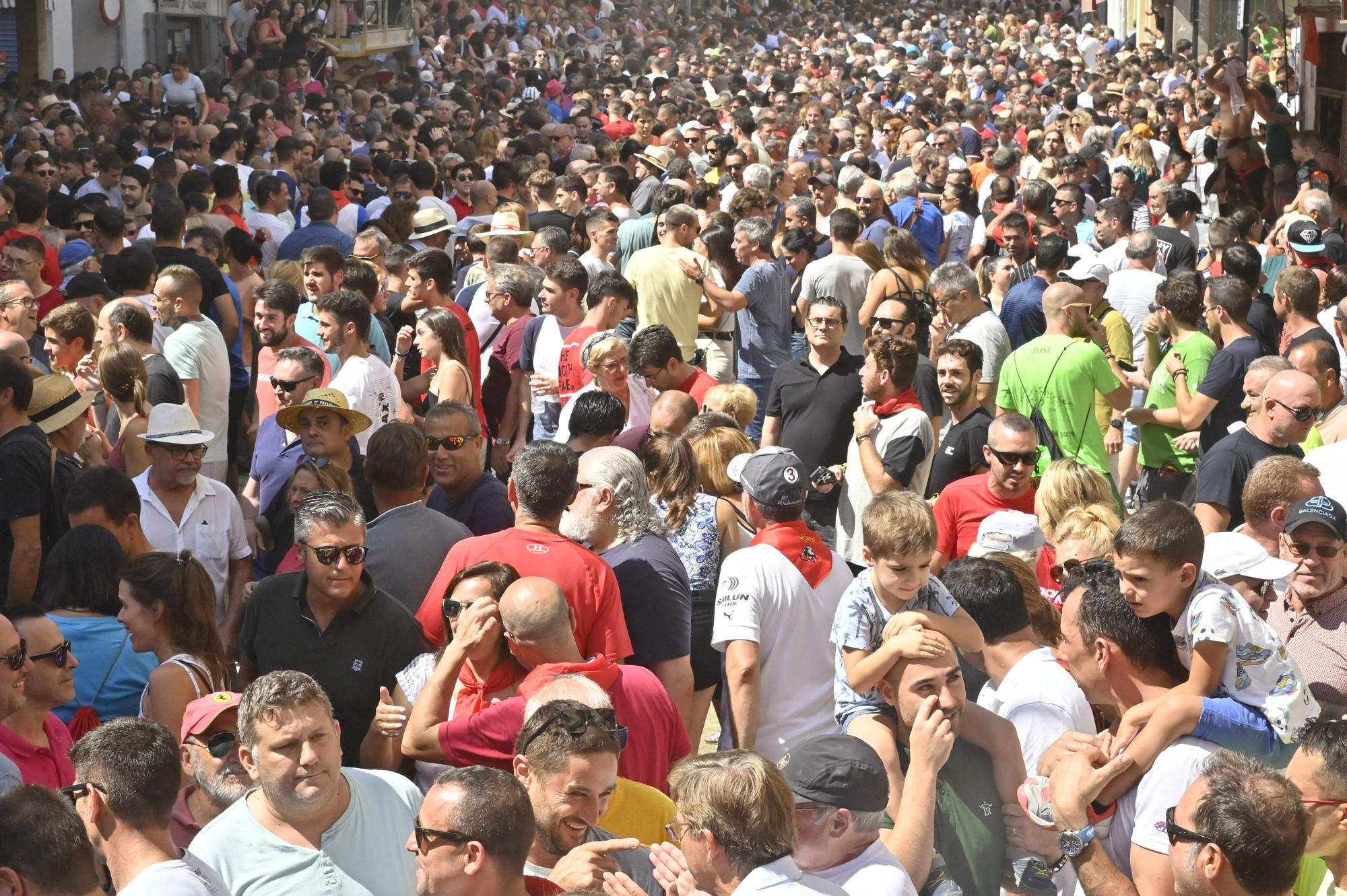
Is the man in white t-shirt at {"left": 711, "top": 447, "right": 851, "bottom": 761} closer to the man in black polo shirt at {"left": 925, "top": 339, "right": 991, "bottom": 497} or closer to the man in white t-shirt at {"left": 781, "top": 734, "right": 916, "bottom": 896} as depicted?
the man in white t-shirt at {"left": 781, "top": 734, "right": 916, "bottom": 896}

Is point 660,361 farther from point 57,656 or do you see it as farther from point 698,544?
point 57,656

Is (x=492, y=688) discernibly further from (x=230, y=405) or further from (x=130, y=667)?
(x=230, y=405)

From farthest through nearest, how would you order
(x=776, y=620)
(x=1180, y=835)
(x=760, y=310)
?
1. (x=760, y=310)
2. (x=776, y=620)
3. (x=1180, y=835)

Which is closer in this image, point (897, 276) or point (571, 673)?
point (571, 673)

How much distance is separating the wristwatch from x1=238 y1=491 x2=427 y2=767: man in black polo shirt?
1920mm

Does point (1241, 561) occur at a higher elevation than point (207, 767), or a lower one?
higher

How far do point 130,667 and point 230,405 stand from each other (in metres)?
3.85

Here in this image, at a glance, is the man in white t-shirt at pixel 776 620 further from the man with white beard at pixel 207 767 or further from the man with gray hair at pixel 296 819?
the man with white beard at pixel 207 767

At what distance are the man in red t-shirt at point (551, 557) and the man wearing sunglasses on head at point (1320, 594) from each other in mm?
1903

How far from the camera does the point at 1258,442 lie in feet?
18.5

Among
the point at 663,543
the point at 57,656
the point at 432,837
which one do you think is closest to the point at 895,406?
the point at 663,543

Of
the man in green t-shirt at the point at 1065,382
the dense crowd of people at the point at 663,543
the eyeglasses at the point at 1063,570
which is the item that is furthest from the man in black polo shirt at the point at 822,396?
the eyeglasses at the point at 1063,570

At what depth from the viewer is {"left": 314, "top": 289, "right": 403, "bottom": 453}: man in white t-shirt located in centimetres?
632

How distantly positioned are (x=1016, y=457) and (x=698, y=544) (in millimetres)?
1367
